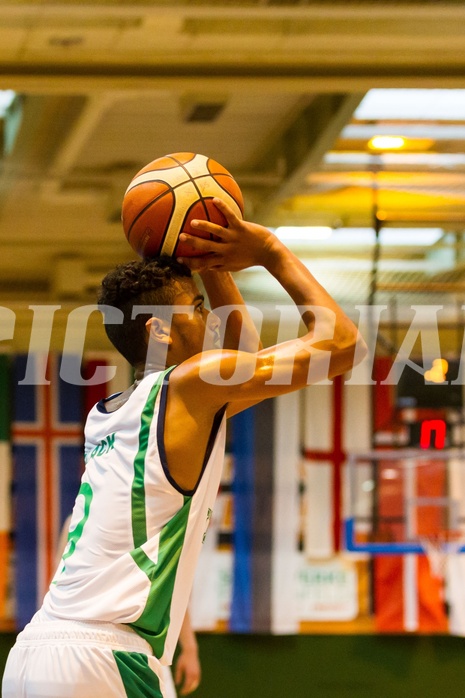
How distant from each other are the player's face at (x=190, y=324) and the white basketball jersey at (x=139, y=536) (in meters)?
0.11

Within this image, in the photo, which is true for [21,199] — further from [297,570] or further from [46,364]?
[297,570]

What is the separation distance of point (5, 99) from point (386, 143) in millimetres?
2143

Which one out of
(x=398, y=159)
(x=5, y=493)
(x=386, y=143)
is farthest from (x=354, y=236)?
(x=5, y=493)

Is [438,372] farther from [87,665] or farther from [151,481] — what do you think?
[87,665]

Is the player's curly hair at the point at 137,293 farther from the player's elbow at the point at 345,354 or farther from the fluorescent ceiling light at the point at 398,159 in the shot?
the fluorescent ceiling light at the point at 398,159

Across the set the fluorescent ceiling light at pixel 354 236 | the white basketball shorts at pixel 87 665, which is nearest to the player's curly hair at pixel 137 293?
the white basketball shorts at pixel 87 665

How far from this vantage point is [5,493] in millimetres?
6977

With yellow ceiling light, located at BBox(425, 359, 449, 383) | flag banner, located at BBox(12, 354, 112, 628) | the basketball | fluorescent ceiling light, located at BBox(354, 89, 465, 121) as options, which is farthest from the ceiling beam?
the basketball

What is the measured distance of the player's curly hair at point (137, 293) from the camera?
89.5 inches

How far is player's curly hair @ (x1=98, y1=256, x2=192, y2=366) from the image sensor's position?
89.5 inches

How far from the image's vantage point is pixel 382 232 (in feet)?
23.9

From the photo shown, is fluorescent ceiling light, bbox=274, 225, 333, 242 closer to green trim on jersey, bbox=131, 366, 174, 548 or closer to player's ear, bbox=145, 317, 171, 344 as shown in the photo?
player's ear, bbox=145, 317, 171, 344

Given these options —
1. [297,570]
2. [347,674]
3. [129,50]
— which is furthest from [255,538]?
[129,50]

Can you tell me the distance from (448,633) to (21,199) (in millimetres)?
3922
